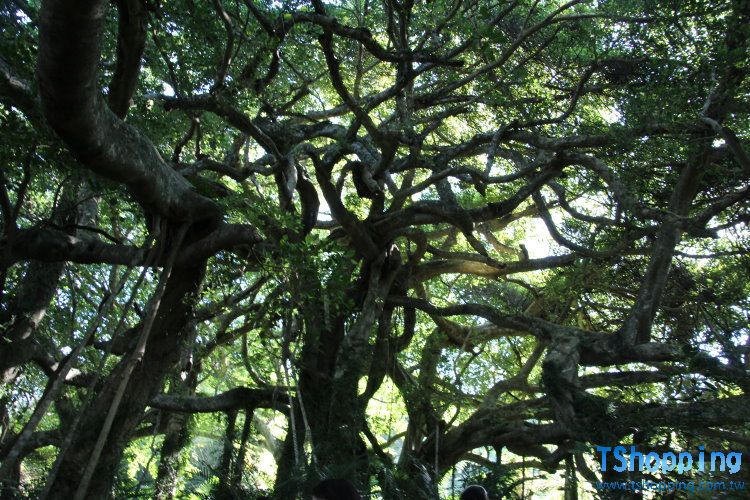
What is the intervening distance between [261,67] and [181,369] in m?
3.04

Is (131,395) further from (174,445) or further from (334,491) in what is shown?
(174,445)

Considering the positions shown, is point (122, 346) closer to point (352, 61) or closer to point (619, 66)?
point (352, 61)

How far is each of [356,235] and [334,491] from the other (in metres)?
3.64

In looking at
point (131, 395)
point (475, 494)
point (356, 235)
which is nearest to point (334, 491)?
point (475, 494)

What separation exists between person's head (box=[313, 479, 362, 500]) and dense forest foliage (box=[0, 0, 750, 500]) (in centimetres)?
89

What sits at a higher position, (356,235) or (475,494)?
(356,235)

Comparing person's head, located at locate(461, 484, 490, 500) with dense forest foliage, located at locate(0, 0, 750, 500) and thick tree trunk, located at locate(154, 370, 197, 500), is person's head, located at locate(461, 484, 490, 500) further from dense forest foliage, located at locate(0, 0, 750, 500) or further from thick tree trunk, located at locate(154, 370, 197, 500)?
thick tree trunk, located at locate(154, 370, 197, 500)

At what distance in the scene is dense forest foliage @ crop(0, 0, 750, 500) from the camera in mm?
4145

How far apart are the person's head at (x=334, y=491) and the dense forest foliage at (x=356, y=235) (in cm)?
89

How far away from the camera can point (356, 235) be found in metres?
6.52

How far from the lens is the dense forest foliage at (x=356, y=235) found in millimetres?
4145

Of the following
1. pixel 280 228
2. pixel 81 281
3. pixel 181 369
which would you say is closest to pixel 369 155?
pixel 280 228

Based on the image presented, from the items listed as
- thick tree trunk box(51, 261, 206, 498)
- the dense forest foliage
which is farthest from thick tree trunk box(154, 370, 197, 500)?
thick tree trunk box(51, 261, 206, 498)

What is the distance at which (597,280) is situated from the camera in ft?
25.0
